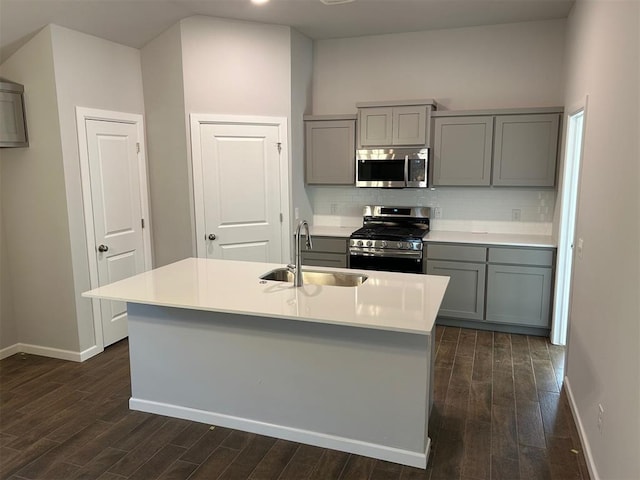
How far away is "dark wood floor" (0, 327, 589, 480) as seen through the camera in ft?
7.99

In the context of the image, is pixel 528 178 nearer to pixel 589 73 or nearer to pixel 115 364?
pixel 589 73

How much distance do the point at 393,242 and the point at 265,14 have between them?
2.42 m

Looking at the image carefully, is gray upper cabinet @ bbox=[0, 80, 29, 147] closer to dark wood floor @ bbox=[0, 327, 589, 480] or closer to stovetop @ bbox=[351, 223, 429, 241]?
dark wood floor @ bbox=[0, 327, 589, 480]

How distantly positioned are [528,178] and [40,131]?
4226mm

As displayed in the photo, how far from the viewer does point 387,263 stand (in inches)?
182

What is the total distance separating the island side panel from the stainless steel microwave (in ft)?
8.09

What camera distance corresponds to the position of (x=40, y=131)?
12.0 feet

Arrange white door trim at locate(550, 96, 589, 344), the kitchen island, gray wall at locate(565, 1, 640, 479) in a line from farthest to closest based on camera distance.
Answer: white door trim at locate(550, 96, 589, 344), the kitchen island, gray wall at locate(565, 1, 640, 479)

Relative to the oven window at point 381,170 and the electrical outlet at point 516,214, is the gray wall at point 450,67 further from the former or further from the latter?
the electrical outlet at point 516,214

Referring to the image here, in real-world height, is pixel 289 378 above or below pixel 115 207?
below

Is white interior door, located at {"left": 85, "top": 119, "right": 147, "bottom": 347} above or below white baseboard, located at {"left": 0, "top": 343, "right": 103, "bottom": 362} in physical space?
above

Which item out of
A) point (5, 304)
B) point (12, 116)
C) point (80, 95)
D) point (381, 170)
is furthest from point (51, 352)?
point (381, 170)

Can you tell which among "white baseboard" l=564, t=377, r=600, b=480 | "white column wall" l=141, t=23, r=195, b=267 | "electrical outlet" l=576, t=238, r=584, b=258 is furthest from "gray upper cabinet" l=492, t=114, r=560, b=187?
"white column wall" l=141, t=23, r=195, b=267

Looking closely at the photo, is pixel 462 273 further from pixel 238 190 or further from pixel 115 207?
pixel 115 207
